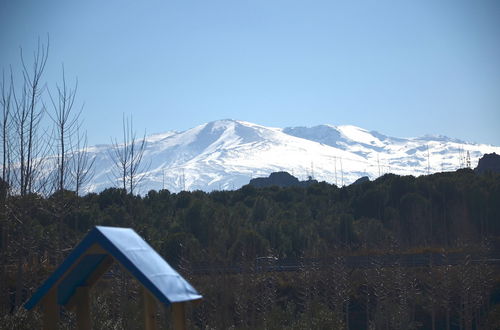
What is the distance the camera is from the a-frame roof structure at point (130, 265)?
30.9 feet

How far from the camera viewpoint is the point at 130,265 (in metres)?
9.57

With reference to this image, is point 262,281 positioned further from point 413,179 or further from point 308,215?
point 413,179

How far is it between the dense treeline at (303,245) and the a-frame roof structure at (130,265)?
6.69m

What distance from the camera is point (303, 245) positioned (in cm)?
4909

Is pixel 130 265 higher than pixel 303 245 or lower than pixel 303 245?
lower

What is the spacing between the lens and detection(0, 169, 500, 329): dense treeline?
2559 cm

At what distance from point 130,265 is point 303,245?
40046mm

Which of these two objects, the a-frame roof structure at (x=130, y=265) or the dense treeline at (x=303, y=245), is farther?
the dense treeline at (x=303, y=245)

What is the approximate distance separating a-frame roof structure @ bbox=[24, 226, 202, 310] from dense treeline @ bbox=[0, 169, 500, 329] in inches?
264

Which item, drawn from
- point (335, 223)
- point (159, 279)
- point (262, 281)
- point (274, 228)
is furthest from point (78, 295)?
point (335, 223)

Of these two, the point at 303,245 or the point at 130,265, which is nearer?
the point at 130,265

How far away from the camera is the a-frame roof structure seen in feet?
30.9

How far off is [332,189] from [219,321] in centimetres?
3728

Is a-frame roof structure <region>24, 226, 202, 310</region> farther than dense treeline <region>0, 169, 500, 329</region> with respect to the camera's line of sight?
No
